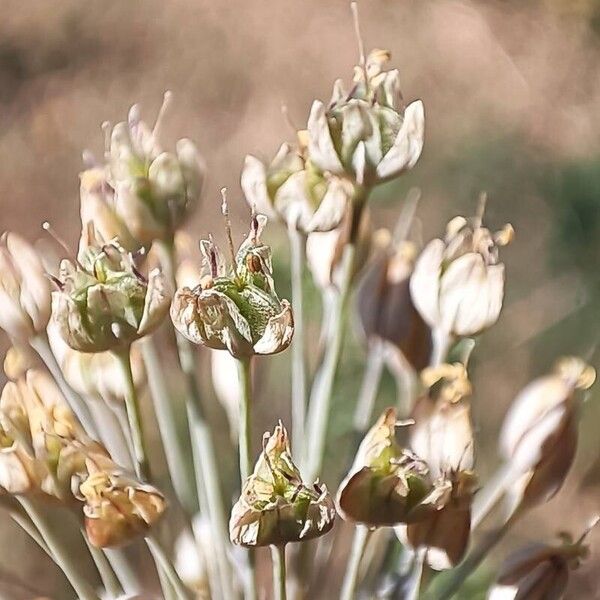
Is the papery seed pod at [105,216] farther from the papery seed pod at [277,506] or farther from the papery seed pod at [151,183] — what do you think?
the papery seed pod at [277,506]

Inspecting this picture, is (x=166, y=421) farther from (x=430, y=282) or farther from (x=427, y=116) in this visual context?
(x=427, y=116)

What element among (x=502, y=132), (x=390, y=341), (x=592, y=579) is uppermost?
(x=502, y=132)

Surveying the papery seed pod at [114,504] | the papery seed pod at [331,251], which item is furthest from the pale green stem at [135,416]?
the papery seed pod at [331,251]

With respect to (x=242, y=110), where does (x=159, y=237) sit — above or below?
below

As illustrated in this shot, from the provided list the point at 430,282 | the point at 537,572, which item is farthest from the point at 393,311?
the point at 537,572

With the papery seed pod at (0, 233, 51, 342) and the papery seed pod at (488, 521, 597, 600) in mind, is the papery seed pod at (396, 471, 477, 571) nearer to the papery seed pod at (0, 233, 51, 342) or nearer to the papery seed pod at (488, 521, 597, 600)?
the papery seed pod at (488, 521, 597, 600)

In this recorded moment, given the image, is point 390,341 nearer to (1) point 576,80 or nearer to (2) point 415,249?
(2) point 415,249

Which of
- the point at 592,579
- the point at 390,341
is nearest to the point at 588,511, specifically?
the point at 592,579

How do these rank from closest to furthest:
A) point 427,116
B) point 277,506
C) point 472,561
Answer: point 277,506 → point 472,561 → point 427,116
